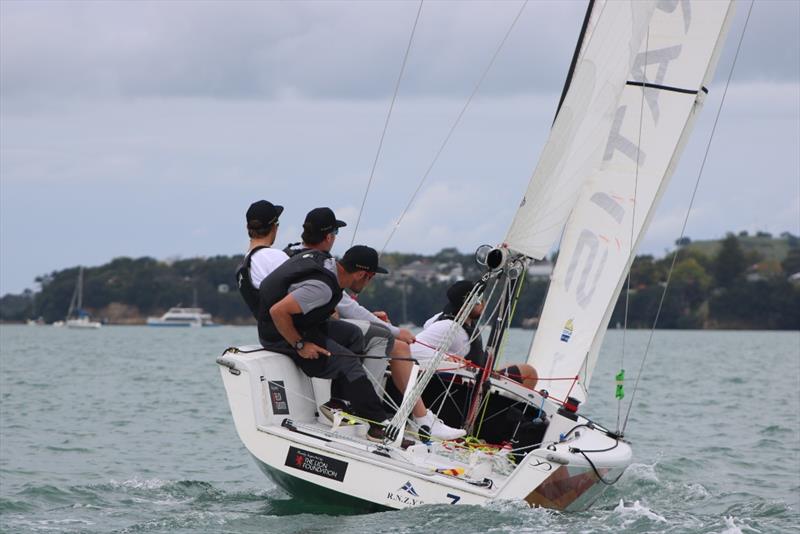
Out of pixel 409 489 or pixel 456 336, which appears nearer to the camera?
pixel 409 489

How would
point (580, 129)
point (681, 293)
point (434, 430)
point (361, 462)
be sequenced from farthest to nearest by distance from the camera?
point (681, 293), point (580, 129), point (434, 430), point (361, 462)

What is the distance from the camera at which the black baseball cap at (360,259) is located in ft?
25.3

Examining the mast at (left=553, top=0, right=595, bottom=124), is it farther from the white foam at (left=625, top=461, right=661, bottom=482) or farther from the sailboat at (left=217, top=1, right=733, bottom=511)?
the white foam at (left=625, top=461, right=661, bottom=482)

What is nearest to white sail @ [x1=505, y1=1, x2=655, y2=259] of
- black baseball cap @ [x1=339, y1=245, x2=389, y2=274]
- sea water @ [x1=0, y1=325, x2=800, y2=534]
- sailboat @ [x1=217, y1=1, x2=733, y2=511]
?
sailboat @ [x1=217, y1=1, x2=733, y2=511]

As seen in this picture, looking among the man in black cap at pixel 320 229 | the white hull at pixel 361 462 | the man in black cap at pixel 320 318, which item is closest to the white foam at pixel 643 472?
the white hull at pixel 361 462

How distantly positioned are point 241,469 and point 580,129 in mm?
4307

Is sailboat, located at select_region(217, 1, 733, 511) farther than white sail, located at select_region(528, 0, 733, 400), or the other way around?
white sail, located at select_region(528, 0, 733, 400)

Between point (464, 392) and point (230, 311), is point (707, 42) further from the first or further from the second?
point (230, 311)

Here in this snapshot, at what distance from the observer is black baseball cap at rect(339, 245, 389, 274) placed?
7727 millimetres

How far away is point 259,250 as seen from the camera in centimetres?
791

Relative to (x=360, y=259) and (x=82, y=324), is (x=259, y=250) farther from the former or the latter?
(x=82, y=324)

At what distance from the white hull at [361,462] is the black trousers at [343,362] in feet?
0.33

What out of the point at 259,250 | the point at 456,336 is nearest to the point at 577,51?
the point at 456,336

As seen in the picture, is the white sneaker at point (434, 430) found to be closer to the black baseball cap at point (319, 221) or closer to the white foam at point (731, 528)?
the black baseball cap at point (319, 221)
